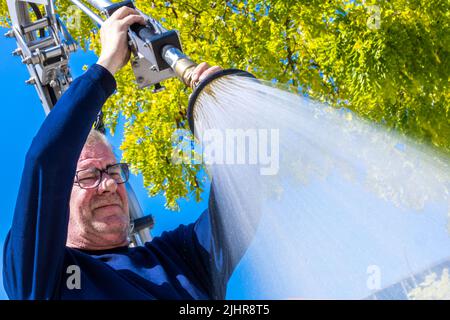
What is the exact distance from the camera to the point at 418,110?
23.6 ft

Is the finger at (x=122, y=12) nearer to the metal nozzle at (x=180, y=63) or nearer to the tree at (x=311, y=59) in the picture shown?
the metal nozzle at (x=180, y=63)

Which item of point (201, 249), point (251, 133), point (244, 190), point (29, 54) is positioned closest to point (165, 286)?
point (201, 249)

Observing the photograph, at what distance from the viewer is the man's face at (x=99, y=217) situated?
113 inches

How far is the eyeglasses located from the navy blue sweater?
29 cm

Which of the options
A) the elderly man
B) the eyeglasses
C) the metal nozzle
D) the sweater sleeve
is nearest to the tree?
the eyeglasses

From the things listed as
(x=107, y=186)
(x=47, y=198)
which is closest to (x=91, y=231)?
(x=107, y=186)

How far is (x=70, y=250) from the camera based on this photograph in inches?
103

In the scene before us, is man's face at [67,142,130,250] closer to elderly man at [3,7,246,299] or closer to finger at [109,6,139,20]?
elderly man at [3,7,246,299]

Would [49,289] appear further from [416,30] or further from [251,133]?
[416,30]

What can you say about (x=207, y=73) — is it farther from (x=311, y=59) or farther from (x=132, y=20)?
(x=311, y=59)

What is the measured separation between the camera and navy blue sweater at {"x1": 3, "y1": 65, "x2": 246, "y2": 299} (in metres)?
2.36

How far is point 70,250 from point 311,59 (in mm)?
5890

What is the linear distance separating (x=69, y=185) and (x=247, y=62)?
18.1ft
